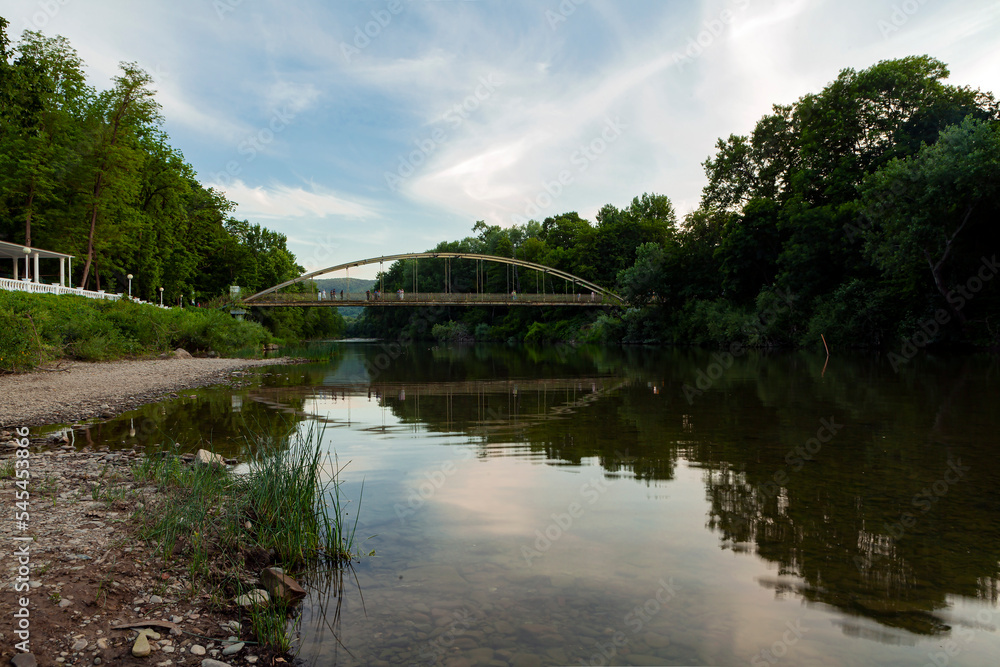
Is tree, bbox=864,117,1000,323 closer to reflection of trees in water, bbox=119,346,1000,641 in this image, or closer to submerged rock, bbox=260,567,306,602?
reflection of trees in water, bbox=119,346,1000,641

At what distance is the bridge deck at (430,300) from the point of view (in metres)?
58.8

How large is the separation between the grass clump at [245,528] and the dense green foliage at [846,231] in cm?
2971

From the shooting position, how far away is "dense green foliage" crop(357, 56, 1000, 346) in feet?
91.6

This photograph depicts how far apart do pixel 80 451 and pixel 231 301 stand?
4876cm

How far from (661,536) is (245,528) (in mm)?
3590

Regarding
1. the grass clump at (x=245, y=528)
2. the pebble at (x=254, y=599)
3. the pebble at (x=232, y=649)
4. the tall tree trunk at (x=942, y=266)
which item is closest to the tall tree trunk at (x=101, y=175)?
the grass clump at (x=245, y=528)

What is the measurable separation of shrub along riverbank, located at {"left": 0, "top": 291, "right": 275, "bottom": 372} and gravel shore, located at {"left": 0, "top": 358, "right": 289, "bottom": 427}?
725mm

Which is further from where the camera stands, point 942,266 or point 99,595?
point 942,266

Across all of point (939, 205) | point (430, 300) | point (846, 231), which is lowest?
point (430, 300)

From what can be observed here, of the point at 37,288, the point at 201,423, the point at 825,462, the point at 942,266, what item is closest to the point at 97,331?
the point at 37,288

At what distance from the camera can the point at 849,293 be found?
35.0 meters

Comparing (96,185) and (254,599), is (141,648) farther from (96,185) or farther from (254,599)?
(96,185)

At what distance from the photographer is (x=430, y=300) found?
202 ft

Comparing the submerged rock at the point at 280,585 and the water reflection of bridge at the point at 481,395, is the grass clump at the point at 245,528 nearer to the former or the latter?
the submerged rock at the point at 280,585
